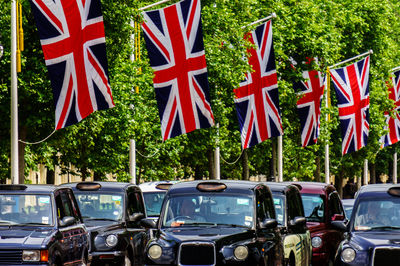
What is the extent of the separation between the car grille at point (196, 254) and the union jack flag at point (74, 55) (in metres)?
9.62

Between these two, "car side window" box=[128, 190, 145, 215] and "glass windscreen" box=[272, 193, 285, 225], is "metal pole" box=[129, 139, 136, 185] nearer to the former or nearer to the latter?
"car side window" box=[128, 190, 145, 215]

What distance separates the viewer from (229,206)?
48.2 feet

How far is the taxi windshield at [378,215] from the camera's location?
14.5 m

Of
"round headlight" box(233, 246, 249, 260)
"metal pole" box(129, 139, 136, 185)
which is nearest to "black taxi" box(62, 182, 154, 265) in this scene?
"round headlight" box(233, 246, 249, 260)

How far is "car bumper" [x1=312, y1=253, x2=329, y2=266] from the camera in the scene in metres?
20.5

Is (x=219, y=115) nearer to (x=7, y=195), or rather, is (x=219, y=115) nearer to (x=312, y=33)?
(x=312, y=33)

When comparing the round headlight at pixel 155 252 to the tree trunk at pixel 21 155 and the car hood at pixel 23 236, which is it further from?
Result: the tree trunk at pixel 21 155

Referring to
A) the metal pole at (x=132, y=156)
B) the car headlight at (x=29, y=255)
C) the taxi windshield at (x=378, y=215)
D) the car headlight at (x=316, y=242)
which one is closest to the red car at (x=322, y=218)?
the car headlight at (x=316, y=242)

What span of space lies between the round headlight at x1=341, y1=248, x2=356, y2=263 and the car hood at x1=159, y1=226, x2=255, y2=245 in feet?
4.11

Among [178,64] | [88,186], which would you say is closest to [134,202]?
[88,186]

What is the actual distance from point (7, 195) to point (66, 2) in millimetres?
8405

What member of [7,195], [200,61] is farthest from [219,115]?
[7,195]

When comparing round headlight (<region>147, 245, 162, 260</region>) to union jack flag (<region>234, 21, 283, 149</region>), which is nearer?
round headlight (<region>147, 245, 162, 260</region>)

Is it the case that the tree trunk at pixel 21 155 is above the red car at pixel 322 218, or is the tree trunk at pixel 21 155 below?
above
